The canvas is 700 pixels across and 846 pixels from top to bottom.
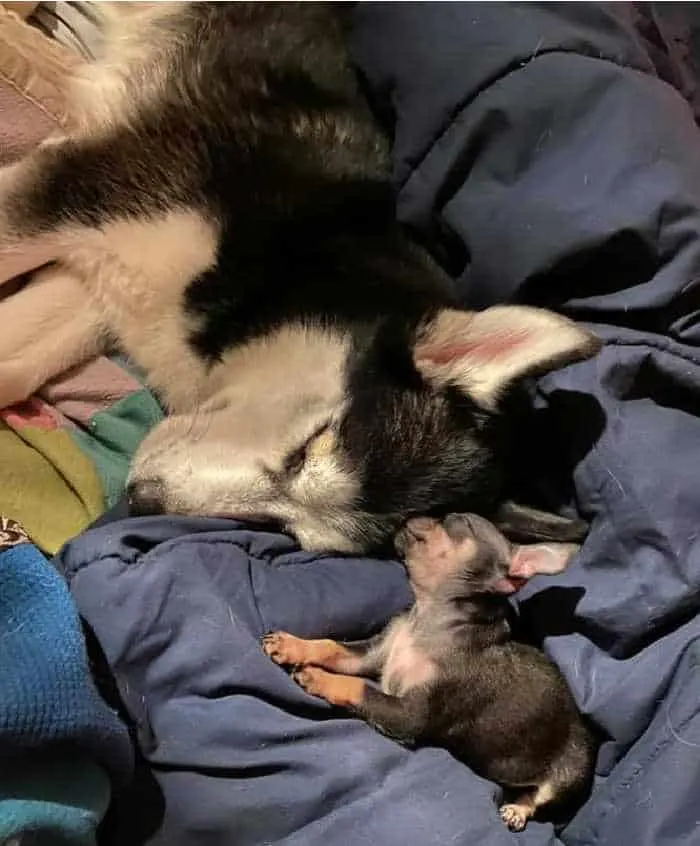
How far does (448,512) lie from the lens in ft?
5.68

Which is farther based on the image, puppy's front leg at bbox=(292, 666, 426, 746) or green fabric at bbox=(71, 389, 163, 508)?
green fabric at bbox=(71, 389, 163, 508)

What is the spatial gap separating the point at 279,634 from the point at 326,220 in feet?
2.38

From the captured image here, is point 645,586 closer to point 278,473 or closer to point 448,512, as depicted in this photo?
point 448,512

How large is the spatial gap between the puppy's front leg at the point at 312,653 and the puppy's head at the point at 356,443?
18 centimetres

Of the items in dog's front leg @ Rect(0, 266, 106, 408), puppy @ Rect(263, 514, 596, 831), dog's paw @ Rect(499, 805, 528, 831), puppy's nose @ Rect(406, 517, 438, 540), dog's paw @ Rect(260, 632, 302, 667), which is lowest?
dog's paw @ Rect(499, 805, 528, 831)

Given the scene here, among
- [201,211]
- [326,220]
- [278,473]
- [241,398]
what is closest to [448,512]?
[278,473]

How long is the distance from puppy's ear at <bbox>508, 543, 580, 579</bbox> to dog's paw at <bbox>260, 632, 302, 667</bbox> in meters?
0.35

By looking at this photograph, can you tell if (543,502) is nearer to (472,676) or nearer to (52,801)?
(472,676)

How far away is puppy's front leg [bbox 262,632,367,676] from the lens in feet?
4.97

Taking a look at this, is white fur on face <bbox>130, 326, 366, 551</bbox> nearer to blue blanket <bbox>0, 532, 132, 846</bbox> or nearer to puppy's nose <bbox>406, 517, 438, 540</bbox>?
puppy's nose <bbox>406, 517, 438, 540</bbox>

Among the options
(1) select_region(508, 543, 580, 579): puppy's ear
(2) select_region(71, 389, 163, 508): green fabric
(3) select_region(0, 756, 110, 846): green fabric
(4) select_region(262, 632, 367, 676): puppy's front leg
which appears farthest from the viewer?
(2) select_region(71, 389, 163, 508): green fabric

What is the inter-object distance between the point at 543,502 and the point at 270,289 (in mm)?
585

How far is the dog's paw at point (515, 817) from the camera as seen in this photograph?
1.52 m

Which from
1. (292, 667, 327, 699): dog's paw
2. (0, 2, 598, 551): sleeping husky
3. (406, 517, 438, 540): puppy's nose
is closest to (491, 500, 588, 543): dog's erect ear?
(0, 2, 598, 551): sleeping husky
